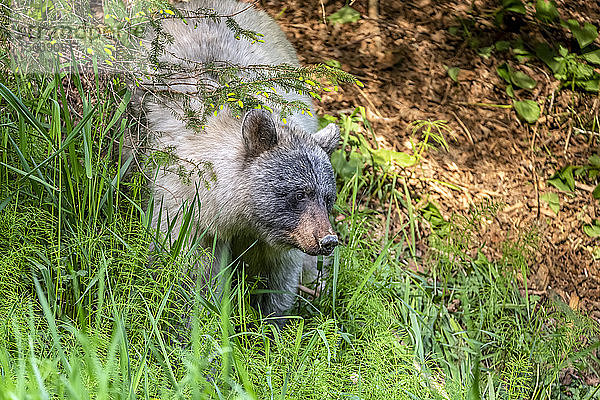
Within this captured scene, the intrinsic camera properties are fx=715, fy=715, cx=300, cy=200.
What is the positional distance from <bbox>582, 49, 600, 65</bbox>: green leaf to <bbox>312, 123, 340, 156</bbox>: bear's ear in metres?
3.38

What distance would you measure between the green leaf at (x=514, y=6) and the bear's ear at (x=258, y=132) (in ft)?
11.8

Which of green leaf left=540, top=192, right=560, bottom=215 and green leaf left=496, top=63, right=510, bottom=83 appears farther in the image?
green leaf left=496, top=63, right=510, bottom=83

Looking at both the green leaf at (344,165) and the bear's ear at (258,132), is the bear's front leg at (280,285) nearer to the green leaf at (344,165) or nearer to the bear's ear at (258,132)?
the bear's ear at (258,132)

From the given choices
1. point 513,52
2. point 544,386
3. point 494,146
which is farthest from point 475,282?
point 513,52

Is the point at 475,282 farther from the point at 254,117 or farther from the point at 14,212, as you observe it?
the point at 14,212

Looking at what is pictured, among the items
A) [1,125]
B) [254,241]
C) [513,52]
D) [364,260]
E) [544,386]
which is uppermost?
[1,125]

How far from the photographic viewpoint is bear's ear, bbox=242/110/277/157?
13.4 feet

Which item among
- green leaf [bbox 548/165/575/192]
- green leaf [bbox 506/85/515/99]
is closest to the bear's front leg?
green leaf [bbox 548/165/575/192]

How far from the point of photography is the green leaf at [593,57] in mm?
6695

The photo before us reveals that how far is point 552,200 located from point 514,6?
187cm

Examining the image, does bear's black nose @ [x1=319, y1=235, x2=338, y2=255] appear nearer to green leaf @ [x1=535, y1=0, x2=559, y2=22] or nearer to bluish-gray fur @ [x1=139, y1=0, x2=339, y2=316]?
bluish-gray fur @ [x1=139, y1=0, x2=339, y2=316]

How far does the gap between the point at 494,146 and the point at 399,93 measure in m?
1.01

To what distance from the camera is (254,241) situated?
14.7 ft

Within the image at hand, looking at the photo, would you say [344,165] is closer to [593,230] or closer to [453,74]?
[453,74]
